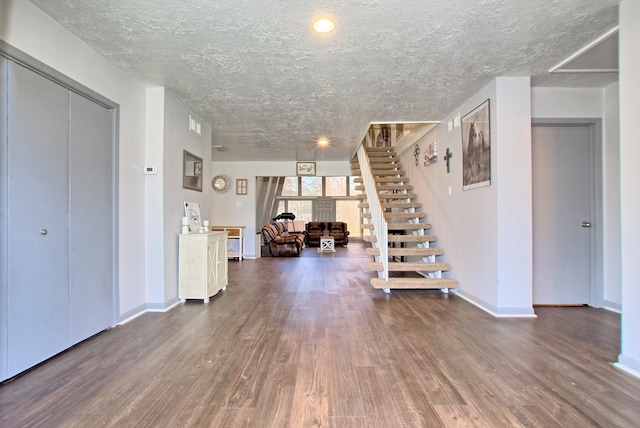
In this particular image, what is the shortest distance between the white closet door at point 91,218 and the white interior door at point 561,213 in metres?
4.77

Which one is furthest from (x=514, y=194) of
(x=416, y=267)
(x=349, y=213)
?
(x=349, y=213)

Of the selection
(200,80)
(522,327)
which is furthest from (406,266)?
(200,80)

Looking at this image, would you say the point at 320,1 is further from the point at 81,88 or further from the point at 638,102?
the point at 638,102

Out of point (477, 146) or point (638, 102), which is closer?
point (638, 102)

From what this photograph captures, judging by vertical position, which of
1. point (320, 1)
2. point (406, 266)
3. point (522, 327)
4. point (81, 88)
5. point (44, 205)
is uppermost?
point (320, 1)

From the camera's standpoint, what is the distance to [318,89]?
328 centimetres

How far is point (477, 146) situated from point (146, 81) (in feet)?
12.8

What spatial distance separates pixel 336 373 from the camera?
1940mm

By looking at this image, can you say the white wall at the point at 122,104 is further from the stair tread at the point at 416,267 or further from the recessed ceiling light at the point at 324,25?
the stair tread at the point at 416,267

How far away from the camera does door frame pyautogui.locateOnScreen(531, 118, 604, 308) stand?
341cm

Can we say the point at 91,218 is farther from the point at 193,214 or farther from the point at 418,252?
the point at 418,252

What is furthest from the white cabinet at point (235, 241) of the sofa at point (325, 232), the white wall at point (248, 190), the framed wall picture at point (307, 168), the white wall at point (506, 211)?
the white wall at point (506, 211)

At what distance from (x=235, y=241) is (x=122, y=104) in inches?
191

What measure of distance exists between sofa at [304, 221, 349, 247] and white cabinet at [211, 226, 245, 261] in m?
4.27
